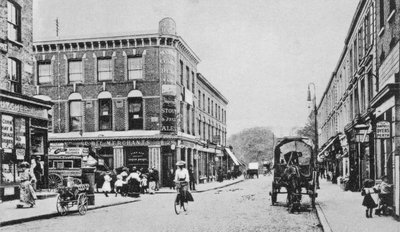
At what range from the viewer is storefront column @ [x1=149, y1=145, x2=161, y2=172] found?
35688mm

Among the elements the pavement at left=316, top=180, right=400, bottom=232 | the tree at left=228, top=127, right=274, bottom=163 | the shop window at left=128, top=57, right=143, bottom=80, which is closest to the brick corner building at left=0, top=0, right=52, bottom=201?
the pavement at left=316, top=180, right=400, bottom=232

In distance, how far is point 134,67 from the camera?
121ft

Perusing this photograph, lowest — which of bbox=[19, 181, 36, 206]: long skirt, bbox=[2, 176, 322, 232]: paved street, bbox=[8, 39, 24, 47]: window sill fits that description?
bbox=[2, 176, 322, 232]: paved street

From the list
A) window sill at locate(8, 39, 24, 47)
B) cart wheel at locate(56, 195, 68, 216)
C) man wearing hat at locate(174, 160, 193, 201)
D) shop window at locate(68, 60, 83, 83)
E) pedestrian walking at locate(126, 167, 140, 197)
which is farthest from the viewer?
shop window at locate(68, 60, 83, 83)

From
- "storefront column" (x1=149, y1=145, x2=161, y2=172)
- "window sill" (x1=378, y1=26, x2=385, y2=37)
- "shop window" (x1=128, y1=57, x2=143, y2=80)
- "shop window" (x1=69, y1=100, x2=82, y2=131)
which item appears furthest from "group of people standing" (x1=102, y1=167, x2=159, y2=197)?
"window sill" (x1=378, y1=26, x2=385, y2=37)

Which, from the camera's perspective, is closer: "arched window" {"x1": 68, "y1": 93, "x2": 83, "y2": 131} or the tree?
"arched window" {"x1": 68, "y1": 93, "x2": 83, "y2": 131}

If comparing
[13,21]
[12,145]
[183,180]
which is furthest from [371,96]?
[13,21]

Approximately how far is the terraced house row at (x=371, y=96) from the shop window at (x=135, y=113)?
1441 centimetres

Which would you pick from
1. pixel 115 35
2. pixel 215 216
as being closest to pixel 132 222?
pixel 215 216

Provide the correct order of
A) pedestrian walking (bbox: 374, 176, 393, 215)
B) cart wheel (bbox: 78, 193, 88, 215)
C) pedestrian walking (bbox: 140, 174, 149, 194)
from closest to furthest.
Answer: pedestrian walking (bbox: 374, 176, 393, 215), cart wheel (bbox: 78, 193, 88, 215), pedestrian walking (bbox: 140, 174, 149, 194)

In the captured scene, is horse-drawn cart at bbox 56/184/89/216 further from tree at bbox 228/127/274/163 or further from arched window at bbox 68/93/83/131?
tree at bbox 228/127/274/163

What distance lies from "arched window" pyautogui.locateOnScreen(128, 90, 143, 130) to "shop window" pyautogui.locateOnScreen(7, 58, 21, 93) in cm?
1405

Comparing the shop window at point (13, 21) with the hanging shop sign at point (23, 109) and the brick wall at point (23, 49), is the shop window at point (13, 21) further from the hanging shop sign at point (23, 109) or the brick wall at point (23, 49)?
the hanging shop sign at point (23, 109)

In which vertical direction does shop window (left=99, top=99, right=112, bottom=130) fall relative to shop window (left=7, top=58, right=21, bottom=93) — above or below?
below
